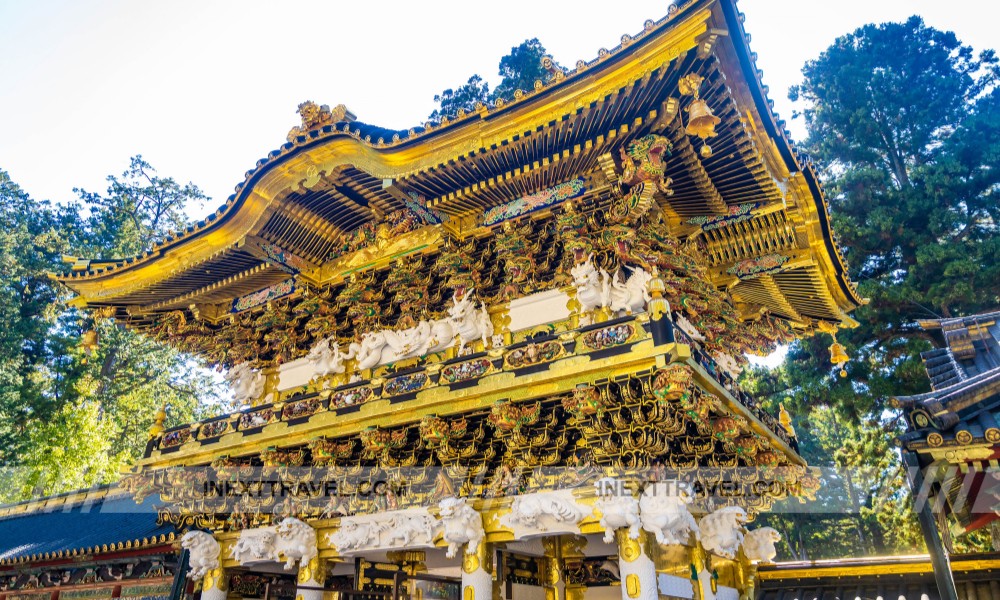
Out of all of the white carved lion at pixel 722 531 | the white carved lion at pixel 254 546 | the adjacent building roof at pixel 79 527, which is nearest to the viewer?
the white carved lion at pixel 722 531

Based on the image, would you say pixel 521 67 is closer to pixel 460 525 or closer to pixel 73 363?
pixel 460 525

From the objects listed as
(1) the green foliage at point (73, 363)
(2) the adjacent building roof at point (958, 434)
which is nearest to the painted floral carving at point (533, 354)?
(2) the adjacent building roof at point (958, 434)

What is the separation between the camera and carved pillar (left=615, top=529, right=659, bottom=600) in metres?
6.53

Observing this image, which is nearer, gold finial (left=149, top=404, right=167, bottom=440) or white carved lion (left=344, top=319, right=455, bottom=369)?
white carved lion (left=344, top=319, right=455, bottom=369)

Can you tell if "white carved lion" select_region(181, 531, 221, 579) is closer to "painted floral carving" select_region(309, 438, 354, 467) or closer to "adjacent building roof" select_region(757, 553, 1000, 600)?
"painted floral carving" select_region(309, 438, 354, 467)

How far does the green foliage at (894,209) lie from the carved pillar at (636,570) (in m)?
11.0

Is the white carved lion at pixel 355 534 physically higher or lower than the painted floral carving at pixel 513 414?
lower

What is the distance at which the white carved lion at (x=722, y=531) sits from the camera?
7.79 meters

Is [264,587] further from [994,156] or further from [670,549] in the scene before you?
[994,156]

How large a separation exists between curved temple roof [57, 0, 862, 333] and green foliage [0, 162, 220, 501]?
1206cm

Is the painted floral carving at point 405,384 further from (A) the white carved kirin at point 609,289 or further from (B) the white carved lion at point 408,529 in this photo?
(A) the white carved kirin at point 609,289

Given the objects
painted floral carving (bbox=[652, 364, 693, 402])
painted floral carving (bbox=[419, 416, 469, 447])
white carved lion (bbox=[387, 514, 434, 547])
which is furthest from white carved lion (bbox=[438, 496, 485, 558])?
painted floral carving (bbox=[652, 364, 693, 402])

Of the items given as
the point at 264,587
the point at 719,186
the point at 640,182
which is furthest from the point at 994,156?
the point at 264,587

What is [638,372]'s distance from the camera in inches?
258
